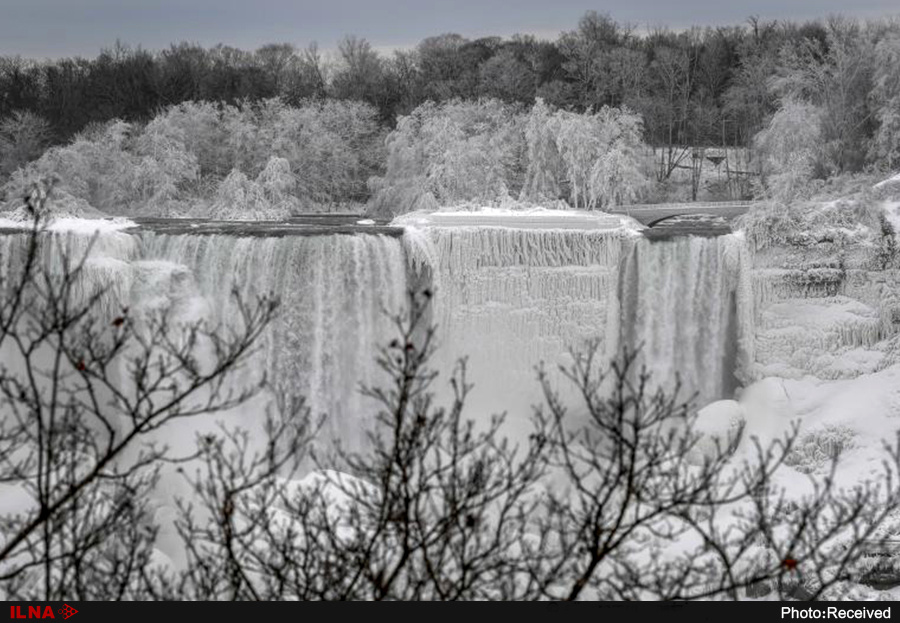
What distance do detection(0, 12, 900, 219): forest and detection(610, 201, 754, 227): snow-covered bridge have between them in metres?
1.80

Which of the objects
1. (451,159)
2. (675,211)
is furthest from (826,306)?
(451,159)

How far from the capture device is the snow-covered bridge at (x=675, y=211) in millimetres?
32719

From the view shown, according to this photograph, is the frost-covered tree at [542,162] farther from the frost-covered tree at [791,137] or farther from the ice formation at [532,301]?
the ice formation at [532,301]

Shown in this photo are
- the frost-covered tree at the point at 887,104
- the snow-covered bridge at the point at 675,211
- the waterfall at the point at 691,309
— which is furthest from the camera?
the frost-covered tree at the point at 887,104

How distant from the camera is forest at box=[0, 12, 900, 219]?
119 ft

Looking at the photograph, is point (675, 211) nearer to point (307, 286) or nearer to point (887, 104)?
point (887, 104)

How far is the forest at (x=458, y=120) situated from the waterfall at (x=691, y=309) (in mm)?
6245

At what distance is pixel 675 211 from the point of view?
34062mm

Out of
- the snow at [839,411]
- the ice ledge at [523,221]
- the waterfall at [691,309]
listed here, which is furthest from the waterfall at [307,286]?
the snow at [839,411]

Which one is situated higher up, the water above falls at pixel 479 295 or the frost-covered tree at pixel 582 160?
the frost-covered tree at pixel 582 160

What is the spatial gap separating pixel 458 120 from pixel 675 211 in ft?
31.1
